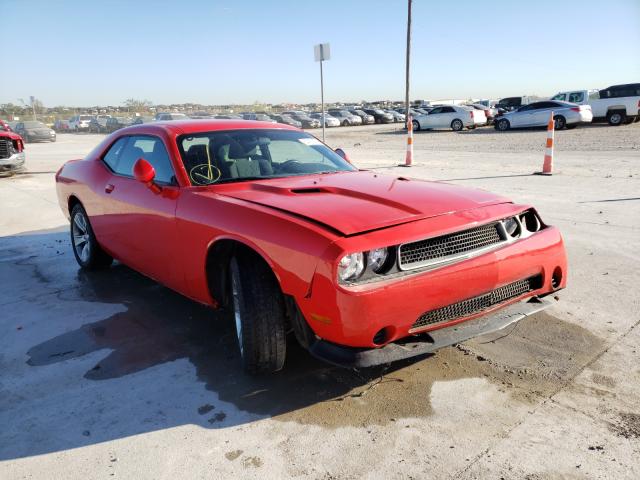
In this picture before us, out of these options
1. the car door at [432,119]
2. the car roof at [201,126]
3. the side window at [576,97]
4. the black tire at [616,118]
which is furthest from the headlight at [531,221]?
the car door at [432,119]

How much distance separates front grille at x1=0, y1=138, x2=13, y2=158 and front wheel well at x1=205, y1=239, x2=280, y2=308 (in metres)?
12.1

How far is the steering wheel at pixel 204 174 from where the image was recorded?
3570 millimetres

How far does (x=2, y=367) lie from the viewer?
329cm

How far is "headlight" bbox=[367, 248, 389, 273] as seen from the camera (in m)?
2.58

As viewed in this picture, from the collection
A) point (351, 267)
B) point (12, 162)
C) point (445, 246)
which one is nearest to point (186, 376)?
point (351, 267)

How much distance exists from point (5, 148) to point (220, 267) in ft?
39.7

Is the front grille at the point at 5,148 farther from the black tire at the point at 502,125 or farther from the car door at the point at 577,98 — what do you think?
the car door at the point at 577,98

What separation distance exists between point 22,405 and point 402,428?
202 centimetres

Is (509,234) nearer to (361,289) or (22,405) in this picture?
(361,289)

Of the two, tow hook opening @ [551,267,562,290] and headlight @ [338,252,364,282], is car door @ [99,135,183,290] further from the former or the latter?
tow hook opening @ [551,267,562,290]

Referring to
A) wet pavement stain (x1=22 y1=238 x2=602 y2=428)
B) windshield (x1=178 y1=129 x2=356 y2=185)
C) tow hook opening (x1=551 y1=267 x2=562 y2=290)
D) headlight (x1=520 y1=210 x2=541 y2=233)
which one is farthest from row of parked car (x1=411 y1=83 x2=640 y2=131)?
wet pavement stain (x1=22 y1=238 x2=602 y2=428)

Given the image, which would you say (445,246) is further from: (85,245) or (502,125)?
(502,125)

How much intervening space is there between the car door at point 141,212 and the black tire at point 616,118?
24856 millimetres

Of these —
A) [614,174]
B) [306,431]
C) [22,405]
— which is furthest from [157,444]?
[614,174]
